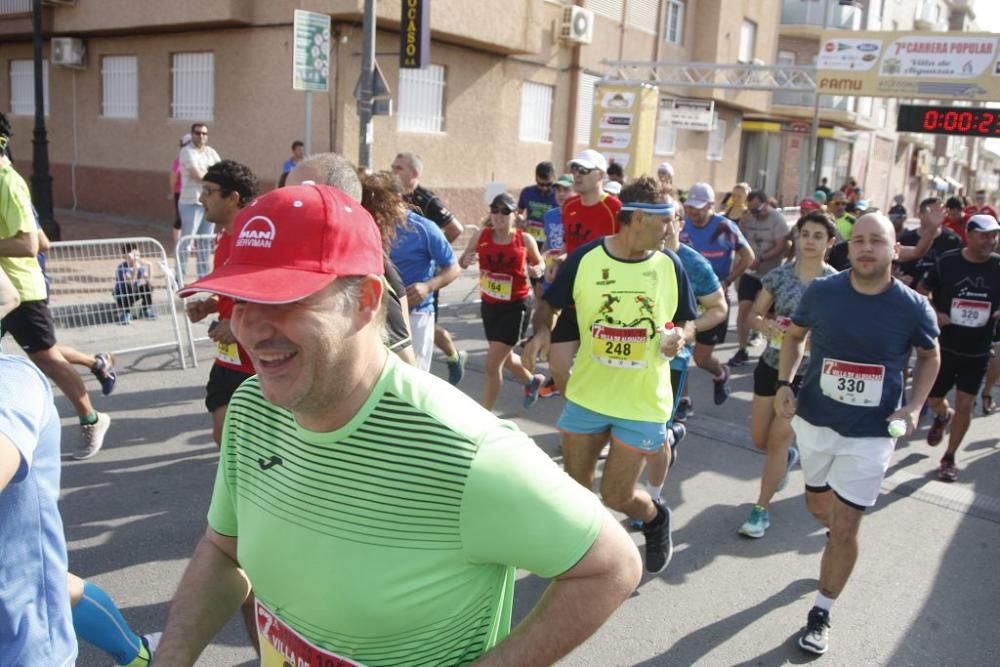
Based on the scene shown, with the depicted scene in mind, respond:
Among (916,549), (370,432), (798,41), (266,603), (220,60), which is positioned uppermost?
(798,41)

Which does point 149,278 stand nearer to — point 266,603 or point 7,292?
point 7,292

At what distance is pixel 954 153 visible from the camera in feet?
214

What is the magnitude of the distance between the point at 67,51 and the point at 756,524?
18528 millimetres

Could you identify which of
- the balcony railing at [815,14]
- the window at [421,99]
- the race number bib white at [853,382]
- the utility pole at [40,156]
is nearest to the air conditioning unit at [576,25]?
the window at [421,99]

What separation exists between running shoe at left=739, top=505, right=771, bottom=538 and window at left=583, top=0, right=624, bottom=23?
1934 cm

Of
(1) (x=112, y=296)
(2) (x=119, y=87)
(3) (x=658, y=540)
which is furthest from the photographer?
(2) (x=119, y=87)

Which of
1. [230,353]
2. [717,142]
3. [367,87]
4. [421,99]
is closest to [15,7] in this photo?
[421,99]

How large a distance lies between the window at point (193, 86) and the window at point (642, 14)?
12.0 meters

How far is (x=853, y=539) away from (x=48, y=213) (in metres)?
14.2

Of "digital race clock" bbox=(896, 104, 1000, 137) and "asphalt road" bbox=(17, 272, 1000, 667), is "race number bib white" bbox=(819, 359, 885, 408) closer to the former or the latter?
"asphalt road" bbox=(17, 272, 1000, 667)

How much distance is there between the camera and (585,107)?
2258 centimetres

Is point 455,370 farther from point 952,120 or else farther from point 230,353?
point 952,120

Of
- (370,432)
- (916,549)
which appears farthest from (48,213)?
(370,432)

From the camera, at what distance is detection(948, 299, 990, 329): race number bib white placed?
256 inches
